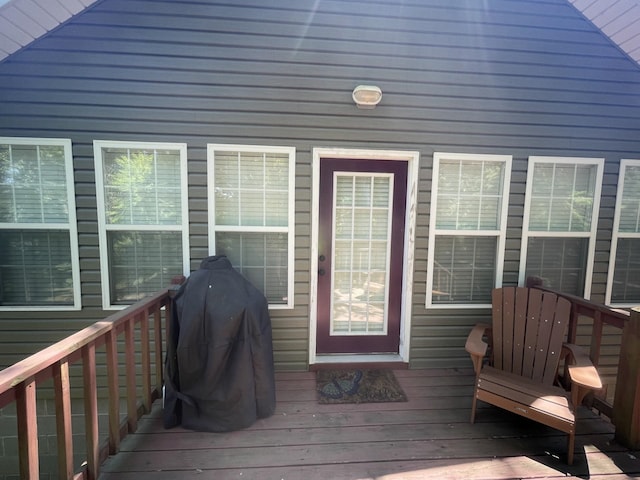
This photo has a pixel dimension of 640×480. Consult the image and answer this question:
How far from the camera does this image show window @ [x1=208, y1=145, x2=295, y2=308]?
251 centimetres

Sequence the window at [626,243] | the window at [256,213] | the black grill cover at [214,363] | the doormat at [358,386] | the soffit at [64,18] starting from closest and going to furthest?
the black grill cover at [214,363] < the soffit at [64,18] < the doormat at [358,386] < the window at [256,213] < the window at [626,243]

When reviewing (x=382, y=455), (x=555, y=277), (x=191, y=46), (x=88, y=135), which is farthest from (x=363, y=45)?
(x=382, y=455)

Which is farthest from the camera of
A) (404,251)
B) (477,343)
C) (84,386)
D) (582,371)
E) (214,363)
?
(404,251)

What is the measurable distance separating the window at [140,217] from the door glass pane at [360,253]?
4.32 ft

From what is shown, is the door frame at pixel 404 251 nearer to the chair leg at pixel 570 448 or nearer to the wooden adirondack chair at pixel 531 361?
the wooden adirondack chair at pixel 531 361

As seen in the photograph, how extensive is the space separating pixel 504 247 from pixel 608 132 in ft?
4.48

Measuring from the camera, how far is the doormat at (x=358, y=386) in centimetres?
227

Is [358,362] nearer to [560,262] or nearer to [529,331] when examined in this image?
[529,331]

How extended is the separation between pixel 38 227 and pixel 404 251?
3.04 m

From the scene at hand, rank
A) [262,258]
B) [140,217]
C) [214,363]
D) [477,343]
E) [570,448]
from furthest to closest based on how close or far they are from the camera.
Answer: [262,258] → [140,217] → [477,343] → [214,363] → [570,448]

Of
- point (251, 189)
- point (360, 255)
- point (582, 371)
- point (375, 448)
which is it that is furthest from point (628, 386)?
point (251, 189)

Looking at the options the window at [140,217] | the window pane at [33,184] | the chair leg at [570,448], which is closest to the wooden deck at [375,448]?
the chair leg at [570,448]

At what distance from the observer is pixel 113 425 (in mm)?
1712

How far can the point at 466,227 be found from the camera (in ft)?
8.94
